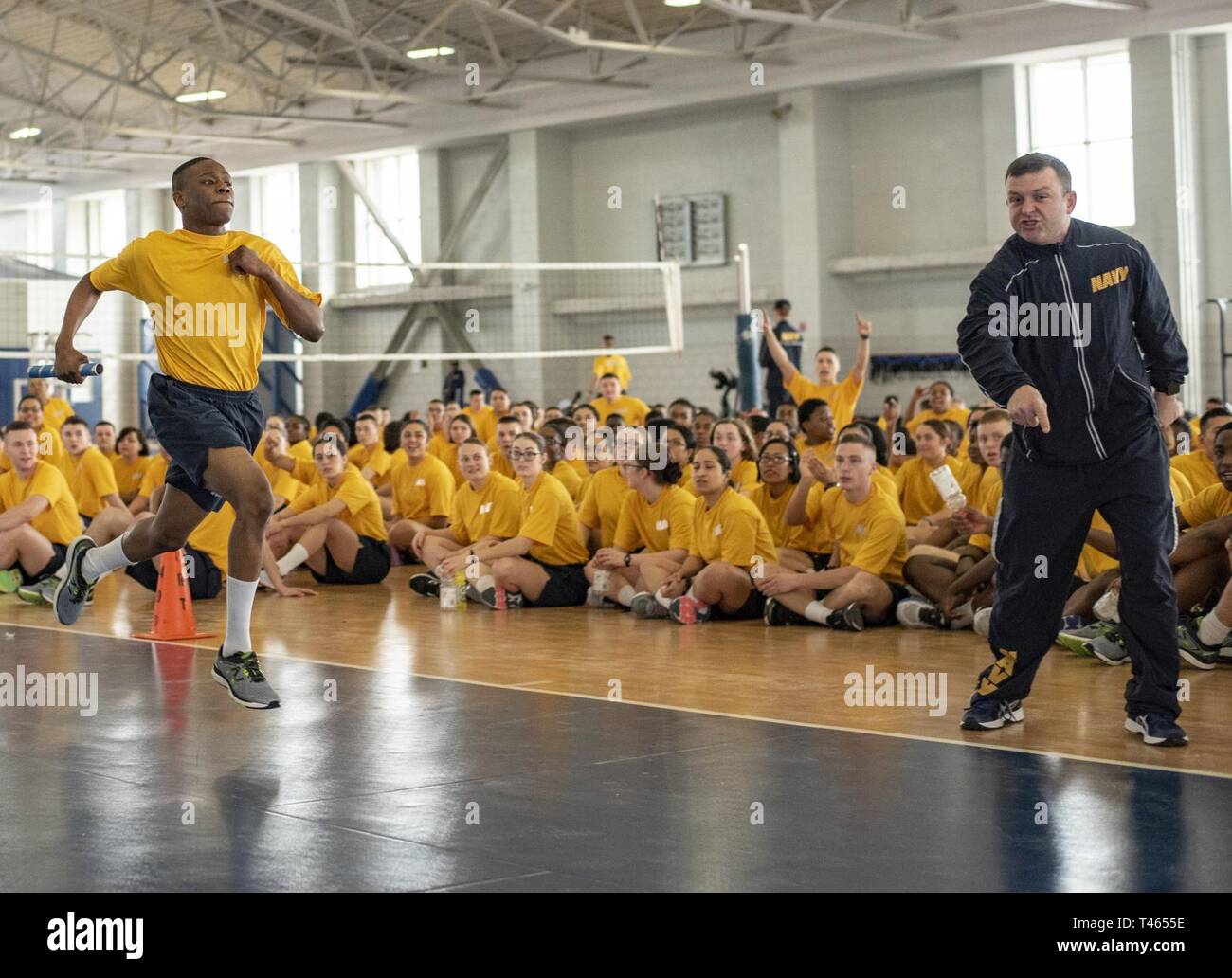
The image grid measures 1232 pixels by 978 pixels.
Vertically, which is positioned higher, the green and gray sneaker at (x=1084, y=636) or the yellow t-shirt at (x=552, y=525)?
the yellow t-shirt at (x=552, y=525)

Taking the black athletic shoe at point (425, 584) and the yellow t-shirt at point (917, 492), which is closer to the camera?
the yellow t-shirt at point (917, 492)

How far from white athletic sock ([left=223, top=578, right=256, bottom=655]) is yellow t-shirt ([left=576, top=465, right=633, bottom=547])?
14.3 ft

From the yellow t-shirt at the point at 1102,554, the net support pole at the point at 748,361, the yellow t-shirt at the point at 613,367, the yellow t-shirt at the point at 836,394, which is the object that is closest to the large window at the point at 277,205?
the yellow t-shirt at the point at 613,367

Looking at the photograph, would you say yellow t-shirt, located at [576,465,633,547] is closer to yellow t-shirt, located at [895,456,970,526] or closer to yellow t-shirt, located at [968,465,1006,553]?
yellow t-shirt, located at [895,456,970,526]

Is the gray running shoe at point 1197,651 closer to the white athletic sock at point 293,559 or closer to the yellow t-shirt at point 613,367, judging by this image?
the white athletic sock at point 293,559

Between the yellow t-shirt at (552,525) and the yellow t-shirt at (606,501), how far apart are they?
0.16m

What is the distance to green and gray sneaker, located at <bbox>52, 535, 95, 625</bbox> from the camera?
6410 mm

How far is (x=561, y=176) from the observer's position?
992 inches

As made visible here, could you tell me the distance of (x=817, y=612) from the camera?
27.9ft

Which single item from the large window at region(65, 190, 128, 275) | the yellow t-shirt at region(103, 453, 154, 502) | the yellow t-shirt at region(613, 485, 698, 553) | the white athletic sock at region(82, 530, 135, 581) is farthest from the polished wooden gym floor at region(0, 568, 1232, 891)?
the large window at region(65, 190, 128, 275)

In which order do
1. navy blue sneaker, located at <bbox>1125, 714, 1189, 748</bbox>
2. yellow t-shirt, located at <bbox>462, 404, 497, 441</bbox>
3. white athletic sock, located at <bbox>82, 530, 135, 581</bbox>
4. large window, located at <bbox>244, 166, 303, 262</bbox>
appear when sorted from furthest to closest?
large window, located at <bbox>244, 166, 303, 262</bbox>, yellow t-shirt, located at <bbox>462, 404, 497, 441</bbox>, white athletic sock, located at <bbox>82, 530, 135, 581</bbox>, navy blue sneaker, located at <bbox>1125, 714, 1189, 748</bbox>

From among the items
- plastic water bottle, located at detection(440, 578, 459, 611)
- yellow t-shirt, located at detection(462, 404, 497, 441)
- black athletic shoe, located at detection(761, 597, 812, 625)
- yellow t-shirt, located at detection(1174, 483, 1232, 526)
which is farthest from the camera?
yellow t-shirt, located at detection(462, 404, 497, 441)

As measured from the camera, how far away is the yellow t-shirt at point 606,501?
32.7ft
